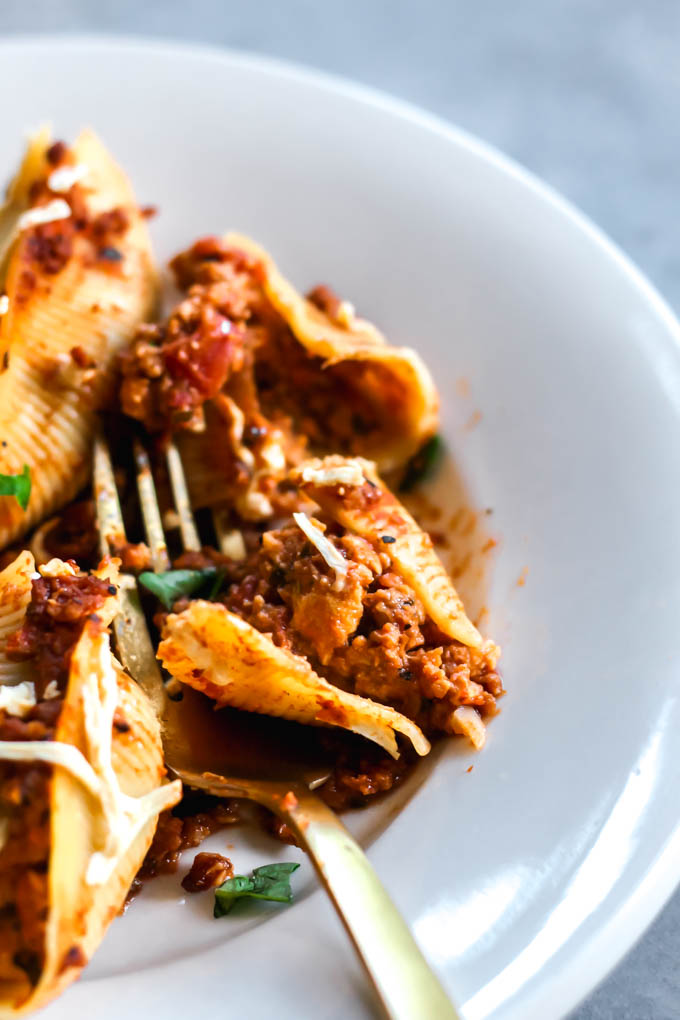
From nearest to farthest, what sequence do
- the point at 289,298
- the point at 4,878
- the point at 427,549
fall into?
the point at 4,878
the point at 427,549
the point at 289,298

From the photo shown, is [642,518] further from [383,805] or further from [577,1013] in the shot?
[577,1013]

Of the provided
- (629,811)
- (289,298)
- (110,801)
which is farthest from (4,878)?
(289,298)

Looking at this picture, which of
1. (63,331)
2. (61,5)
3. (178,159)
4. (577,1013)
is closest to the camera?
(577,1013)

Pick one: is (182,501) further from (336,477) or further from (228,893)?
(228,893)

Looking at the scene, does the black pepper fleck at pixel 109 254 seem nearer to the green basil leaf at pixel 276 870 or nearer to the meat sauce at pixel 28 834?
the meat sauce at pixel 28 834

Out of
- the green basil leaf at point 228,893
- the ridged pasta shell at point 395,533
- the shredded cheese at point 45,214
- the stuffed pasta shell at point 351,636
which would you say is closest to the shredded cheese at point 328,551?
the stuffed pasta shell at point 351,636

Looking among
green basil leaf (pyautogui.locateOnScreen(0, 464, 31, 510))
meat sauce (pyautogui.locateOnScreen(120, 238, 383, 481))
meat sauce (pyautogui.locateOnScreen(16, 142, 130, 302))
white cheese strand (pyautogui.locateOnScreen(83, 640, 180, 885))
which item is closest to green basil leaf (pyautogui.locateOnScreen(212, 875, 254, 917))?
white cheese strand (pyautogui.locateOnScreen(83, 640, 180, 885))
